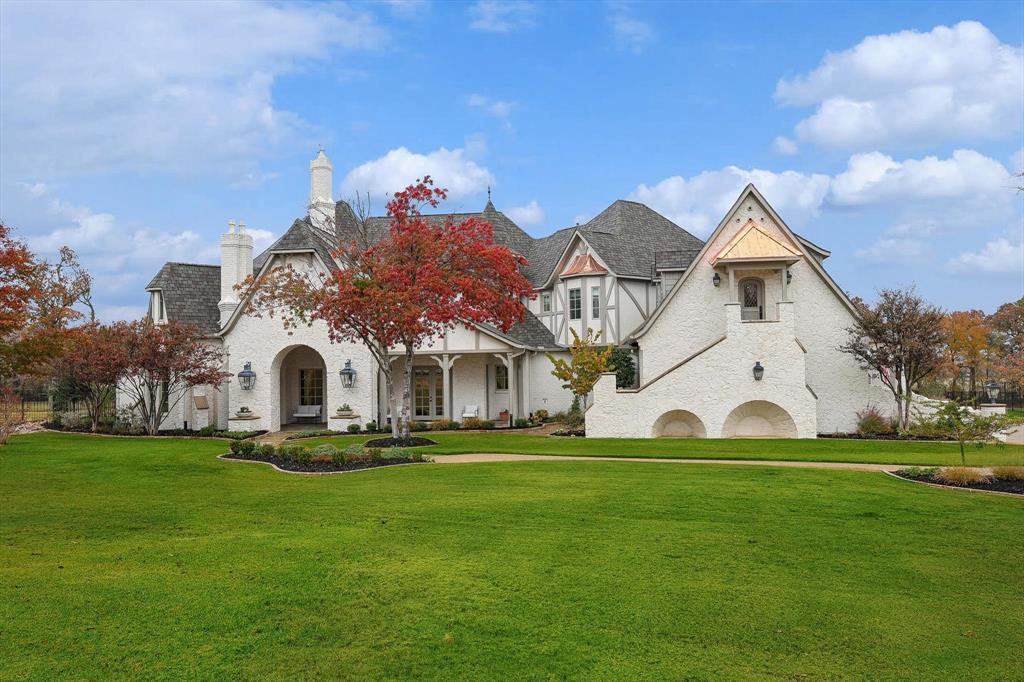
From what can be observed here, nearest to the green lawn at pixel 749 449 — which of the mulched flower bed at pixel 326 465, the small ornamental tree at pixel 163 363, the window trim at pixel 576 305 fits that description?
the mulched flower bed at pixel 326 465

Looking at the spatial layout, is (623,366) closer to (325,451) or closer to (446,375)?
(446,375)

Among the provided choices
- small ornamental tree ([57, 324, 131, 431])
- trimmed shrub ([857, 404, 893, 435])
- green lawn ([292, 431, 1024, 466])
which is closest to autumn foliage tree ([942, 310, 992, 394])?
trimmed shrub ([857, 404, 893, 435])

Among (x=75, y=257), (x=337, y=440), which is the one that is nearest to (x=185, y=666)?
(x=337, y=440)

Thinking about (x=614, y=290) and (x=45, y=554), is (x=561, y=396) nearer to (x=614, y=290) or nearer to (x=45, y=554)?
(x=614, y=290)

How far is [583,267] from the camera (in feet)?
116

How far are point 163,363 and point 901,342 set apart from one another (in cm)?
2511

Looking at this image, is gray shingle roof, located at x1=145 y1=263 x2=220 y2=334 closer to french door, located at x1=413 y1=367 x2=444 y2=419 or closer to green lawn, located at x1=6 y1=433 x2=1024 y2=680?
french door, located at x1=413 y1=367 x2=444 y2=419

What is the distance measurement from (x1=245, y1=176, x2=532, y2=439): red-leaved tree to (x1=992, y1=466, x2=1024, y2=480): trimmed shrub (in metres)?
13.4

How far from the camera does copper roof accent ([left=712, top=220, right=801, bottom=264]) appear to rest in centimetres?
2769

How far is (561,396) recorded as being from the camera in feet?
115

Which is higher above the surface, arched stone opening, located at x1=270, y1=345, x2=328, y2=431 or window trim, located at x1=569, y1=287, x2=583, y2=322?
window trim, located at x1=569, y1=287, x2=583, y2=322

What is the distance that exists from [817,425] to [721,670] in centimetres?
2385

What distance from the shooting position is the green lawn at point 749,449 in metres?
19.3

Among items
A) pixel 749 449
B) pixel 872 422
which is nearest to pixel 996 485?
pixel 749 449
